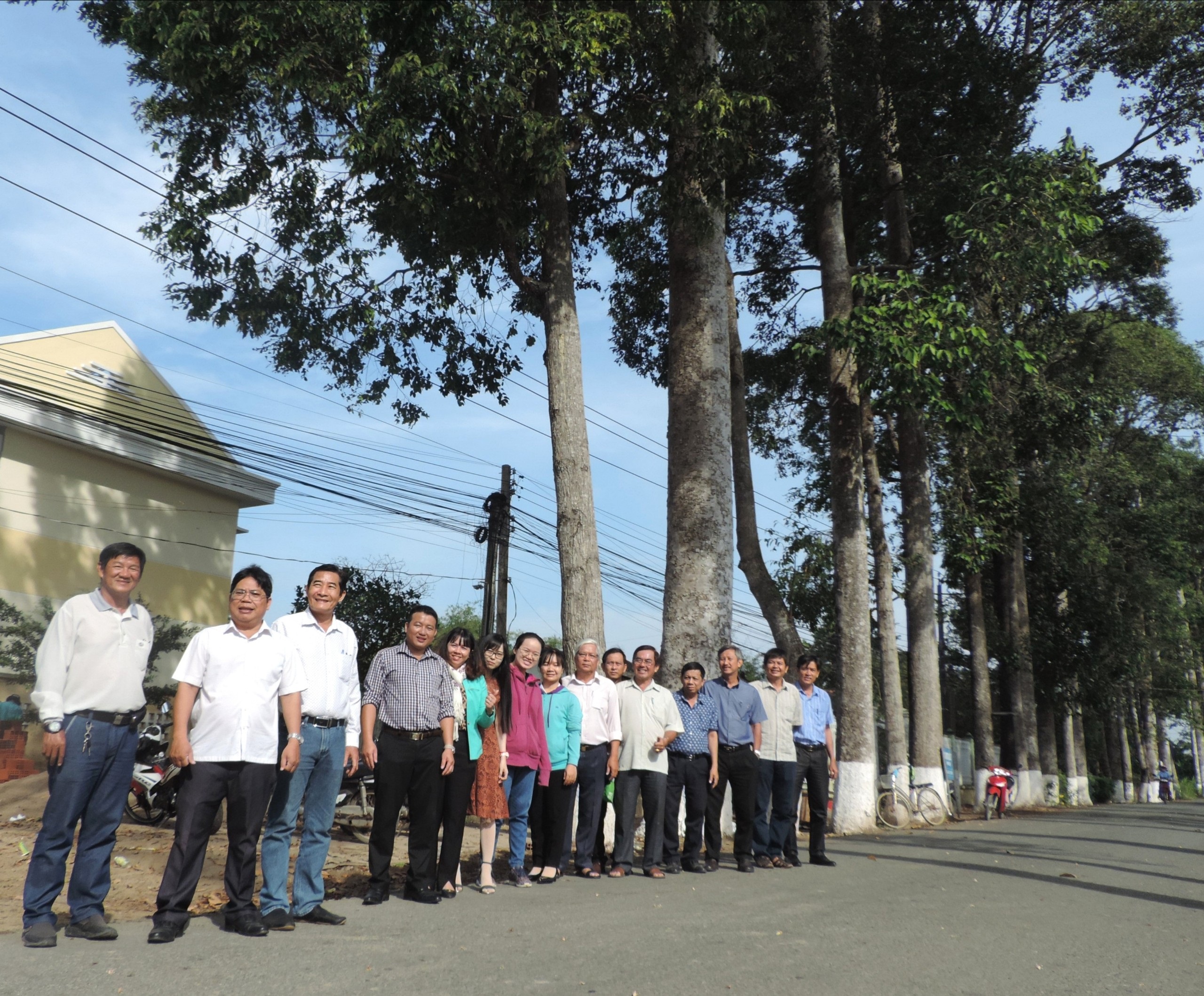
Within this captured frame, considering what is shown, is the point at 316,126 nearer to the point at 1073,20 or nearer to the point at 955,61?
the point at 955,61

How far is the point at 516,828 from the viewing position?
7.93m

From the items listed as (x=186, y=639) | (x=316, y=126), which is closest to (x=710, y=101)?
(x=316, y=126)

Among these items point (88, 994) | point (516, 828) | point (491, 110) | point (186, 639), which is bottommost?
point (88, 994)

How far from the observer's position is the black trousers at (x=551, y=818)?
8.19m

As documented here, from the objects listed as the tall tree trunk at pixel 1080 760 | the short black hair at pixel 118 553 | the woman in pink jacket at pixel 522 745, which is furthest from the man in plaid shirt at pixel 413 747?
the tall tree trunk at pixel 1080 760

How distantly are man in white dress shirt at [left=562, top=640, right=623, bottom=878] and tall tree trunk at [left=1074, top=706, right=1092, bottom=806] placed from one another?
26.0 m

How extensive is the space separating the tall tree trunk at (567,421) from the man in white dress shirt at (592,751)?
164 centimetres

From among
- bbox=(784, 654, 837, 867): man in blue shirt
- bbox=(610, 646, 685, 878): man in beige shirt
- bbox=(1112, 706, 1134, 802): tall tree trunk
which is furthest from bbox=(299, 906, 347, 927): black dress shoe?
bbox=(1112, 706, 1134, 802): tall tree trunk

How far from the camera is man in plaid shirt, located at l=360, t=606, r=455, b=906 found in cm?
671

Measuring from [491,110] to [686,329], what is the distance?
3.09 m

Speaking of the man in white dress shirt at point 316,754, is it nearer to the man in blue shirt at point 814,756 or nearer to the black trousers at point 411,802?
the black trousers at point 411,802

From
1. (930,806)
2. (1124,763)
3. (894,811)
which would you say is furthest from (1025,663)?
(1124,763)

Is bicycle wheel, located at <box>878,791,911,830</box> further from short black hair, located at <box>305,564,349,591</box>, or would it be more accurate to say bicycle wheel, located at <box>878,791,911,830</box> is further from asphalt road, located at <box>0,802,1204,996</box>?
short black hair, located at <box>305,564,349,591</box>

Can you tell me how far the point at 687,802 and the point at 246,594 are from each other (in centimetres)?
477
